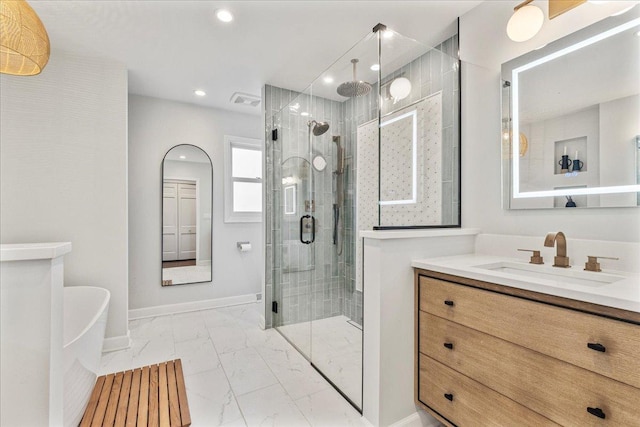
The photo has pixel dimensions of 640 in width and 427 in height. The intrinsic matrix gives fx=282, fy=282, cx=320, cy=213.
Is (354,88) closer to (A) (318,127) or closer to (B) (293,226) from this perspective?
(A) (318,127)

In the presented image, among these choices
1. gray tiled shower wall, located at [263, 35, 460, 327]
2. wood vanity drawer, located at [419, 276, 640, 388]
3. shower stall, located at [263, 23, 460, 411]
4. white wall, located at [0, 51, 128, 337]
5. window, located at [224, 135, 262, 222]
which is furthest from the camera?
window, located at [224, 135, 262, 222]

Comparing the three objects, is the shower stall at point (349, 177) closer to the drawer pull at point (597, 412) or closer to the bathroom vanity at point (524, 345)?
the bathroom vanity at point (524, 345)

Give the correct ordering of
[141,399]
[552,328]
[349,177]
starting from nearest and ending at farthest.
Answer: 1. [552,328]
2. [141,399]
3. [349,177]

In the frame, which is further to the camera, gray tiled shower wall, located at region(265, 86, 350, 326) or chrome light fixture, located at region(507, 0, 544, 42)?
gray tiled shower wall, located at region(265, 86, 350, 326)

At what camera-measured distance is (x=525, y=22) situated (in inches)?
63.3

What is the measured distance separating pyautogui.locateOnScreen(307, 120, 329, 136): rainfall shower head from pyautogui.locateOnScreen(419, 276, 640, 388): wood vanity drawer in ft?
5.42

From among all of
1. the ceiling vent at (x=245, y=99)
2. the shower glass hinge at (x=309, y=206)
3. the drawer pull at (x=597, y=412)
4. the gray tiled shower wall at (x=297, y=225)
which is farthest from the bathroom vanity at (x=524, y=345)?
the ceiling vent at (x=245, y=99)

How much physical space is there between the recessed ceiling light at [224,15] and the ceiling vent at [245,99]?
4.22 ft

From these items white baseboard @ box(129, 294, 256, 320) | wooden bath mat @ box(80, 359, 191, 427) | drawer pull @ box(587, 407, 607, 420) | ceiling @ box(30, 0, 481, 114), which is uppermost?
ceiling @ box(30, 0, 481, 114)

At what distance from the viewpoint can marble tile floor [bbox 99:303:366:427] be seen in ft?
5.70

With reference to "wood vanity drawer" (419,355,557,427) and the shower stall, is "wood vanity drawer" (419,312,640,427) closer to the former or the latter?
"wood vanity drawer" (419,355,557,427)

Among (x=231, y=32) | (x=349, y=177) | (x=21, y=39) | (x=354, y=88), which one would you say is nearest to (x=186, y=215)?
(x=231, y=32)

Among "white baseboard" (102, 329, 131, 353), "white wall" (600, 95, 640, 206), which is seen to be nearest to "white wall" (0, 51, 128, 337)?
"white baseboard" (102, 329, 131, 353)

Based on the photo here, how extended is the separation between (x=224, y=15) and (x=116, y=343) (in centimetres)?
293
